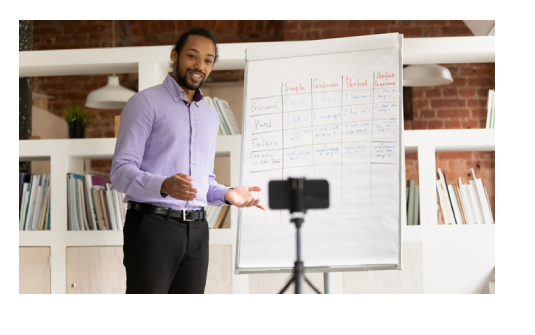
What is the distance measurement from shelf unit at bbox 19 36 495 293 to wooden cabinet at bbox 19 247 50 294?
4 cm

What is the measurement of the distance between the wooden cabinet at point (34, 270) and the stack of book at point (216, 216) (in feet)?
2.95

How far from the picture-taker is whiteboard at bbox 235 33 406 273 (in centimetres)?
186

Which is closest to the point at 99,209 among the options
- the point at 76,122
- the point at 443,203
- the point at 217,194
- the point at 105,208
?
the point at 105,208

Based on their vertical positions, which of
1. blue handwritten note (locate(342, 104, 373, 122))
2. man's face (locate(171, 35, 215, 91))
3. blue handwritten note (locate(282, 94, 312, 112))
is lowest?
blue handwritten note (locate(342, 104, 373, 122))

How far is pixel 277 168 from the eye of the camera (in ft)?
6.30

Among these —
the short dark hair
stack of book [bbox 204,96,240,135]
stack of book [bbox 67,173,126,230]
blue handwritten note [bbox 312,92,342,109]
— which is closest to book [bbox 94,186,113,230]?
stack of book [bbox 67,173,126,230]

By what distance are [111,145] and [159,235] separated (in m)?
1.21

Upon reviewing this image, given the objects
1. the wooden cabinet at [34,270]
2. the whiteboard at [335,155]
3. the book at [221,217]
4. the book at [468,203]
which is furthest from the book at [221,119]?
the book at [468,203]

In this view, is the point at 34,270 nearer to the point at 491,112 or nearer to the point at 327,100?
the point at 327,100

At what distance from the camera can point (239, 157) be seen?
8.82 ft

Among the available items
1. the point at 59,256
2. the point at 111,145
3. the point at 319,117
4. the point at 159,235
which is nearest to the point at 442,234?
the point at 319,117

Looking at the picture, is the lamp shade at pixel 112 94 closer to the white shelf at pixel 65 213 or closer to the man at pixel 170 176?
the white shelf at pixel 65 213

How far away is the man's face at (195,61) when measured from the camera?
1806mm

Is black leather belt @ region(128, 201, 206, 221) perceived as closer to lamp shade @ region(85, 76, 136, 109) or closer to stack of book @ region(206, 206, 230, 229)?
stack of book @ region(206, 206, 230, 229)
